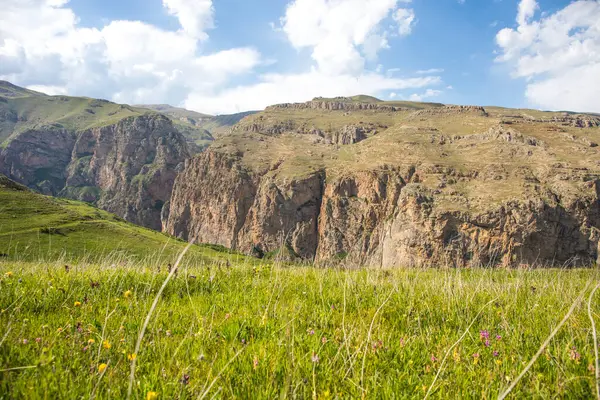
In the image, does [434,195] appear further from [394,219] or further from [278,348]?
[278,348]

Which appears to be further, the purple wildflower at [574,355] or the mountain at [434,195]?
the mountain at [434,195]

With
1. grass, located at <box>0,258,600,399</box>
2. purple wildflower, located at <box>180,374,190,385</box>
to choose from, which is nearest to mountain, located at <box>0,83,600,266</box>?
grass, located at <box>0,258,600,399</box>

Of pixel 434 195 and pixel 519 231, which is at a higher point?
pixel 434 195

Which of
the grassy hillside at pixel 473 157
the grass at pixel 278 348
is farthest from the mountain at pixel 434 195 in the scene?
the grass at pixel 278 348

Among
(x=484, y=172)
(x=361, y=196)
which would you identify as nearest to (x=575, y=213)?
(x=484, y=172)

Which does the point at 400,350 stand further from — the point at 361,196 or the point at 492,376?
the point at 361,196

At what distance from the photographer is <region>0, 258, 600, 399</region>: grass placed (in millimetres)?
2607

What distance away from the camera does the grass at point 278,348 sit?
2607 mm

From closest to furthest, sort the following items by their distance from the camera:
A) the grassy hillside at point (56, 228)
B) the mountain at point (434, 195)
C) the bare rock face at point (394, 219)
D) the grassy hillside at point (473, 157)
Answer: the grassy hillside at point (56, 228), the bare rock face at point (394, 219), the mountain at point (434, 195), the grassy hillside at point (473, 157)

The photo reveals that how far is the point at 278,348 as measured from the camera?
11.1 feet

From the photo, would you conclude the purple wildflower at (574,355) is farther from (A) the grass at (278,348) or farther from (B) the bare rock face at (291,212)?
(B) the bare rock face at (291,212)

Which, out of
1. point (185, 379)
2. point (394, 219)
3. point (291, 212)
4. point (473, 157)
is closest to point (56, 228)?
point (394, 219)

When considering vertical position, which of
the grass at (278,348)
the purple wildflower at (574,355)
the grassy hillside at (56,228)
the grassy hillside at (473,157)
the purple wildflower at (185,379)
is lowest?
the grassy hillside at (56,228)

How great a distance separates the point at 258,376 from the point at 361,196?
15891cm
